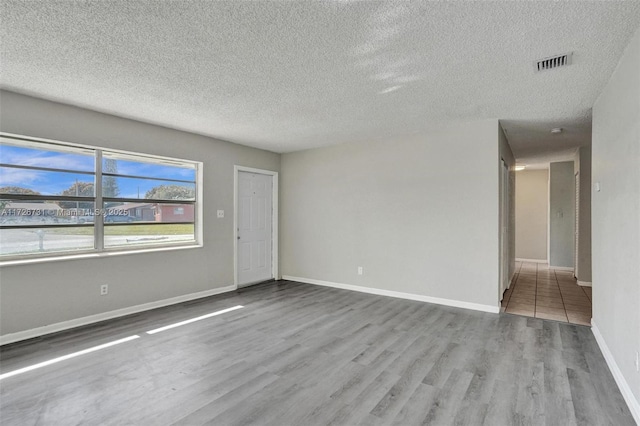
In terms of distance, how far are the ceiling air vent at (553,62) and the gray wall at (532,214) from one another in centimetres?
740

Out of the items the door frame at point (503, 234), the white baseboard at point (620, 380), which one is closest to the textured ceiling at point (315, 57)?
the door frame at point (503, 234)

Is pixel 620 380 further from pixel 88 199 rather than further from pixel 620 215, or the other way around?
pixel 88 199

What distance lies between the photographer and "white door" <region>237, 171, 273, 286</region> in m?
5.69

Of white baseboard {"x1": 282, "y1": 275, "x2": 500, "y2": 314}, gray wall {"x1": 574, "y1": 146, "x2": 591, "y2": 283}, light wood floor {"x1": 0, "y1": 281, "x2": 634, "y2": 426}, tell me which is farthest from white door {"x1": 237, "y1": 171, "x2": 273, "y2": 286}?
gray wall {"x1": 574, "y1": 146, "x2": 591, "y2": 283}

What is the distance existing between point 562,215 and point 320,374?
7632 mm

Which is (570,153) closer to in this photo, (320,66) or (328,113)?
(328,113)

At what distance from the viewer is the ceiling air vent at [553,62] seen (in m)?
2.46

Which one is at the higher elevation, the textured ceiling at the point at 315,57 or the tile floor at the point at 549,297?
the textured ceiling at the point at 315,57

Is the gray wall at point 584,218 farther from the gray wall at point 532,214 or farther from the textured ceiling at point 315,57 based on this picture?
the gray wall at point 532,214

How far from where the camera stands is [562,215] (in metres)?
7.45

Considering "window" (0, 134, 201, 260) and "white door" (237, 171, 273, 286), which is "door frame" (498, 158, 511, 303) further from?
"window" (0, 134, 201, 260)

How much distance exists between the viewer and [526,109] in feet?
12.1

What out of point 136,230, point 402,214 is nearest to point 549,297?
point 402,214

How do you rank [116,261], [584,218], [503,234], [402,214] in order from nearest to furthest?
[116,261] → [503,234] → [402,214] → [584,218]
